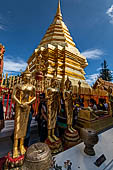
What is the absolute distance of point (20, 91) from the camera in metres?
1.95

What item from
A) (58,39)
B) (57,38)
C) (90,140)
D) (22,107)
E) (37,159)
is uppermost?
(57,38)

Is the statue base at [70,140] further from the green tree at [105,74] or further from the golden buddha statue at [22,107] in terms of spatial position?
the green tree at [105,74]

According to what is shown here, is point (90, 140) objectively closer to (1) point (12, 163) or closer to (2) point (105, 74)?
(1) point (12, 163)

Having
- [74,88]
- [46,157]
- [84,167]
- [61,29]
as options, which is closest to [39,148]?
[46,157]

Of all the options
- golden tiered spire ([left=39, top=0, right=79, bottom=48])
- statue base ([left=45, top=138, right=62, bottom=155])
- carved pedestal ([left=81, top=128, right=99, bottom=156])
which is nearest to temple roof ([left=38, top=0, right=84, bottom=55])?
golden tiered spire ([left=39, top=0, right=79, bottom=48])

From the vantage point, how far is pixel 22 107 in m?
1.83

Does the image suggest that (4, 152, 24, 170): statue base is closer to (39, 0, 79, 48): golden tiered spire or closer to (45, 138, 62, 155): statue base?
(45, 138, 62, 155): statue base

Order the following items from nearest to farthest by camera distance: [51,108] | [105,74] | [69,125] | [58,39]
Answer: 1. [51,108]
2. [69,125]
3. [58,39]
4. [105,74]

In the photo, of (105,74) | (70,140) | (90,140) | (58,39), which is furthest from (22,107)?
(105,74)

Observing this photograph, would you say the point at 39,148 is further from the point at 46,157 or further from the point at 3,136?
the point at 3,136

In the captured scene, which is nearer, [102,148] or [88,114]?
[102,148]

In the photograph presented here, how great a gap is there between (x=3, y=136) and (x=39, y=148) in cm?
200

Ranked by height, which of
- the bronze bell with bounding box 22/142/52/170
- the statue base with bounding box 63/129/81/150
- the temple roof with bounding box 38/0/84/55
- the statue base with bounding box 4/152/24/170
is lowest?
the statue base with bounding box 63/129/81/150

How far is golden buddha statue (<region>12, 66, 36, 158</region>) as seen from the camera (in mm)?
1810
